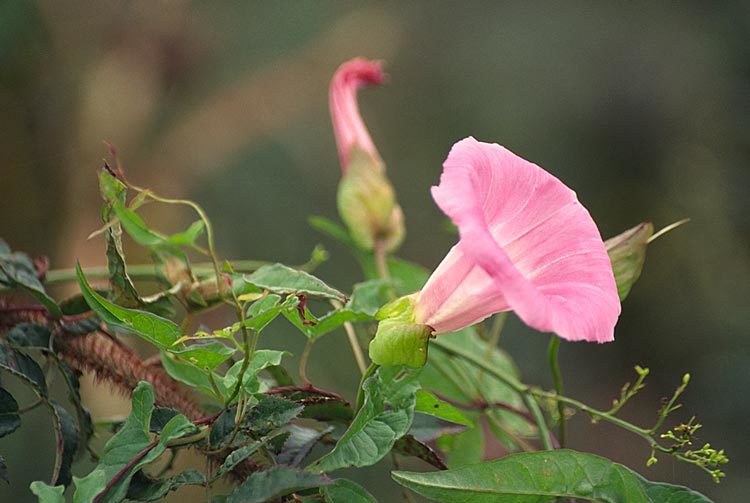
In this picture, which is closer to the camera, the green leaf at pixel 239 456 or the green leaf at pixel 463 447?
the green leaf at pixel 239 456

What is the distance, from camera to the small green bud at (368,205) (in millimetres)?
615

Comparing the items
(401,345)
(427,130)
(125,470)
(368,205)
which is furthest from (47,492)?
(427,130)

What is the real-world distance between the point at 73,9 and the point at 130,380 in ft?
4.04

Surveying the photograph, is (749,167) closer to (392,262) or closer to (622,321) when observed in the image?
(622,321)

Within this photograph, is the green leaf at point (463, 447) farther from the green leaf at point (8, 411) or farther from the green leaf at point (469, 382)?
the green leaf at point (8, 411)

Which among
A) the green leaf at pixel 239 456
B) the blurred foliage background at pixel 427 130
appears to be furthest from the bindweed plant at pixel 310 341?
the blurred foliage background at pixel 427 130

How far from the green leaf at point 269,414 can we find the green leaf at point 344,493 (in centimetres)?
3

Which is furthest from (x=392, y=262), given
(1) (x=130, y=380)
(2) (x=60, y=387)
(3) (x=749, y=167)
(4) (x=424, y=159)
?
(4) (x=424, y=159)

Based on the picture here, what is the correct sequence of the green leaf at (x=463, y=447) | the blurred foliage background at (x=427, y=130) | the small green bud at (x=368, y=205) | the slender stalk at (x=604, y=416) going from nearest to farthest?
the slender stalk at (x=604, y=416), the green leaf at (x=463, y=447), the small green bud at (x=368, y=205), the blurred foliage background at (x=427, y=130)

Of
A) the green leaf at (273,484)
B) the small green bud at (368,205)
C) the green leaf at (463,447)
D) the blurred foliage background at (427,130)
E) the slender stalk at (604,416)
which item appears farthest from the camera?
the blurred foliage background at (427,130)

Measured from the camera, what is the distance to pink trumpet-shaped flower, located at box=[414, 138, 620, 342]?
30cm

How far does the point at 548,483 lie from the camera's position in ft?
1.09

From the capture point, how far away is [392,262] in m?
0.64

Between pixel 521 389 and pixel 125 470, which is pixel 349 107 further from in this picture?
pixel 125 470
